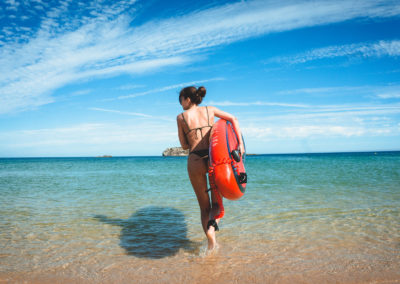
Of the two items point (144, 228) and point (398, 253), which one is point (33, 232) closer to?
point (144, 228)

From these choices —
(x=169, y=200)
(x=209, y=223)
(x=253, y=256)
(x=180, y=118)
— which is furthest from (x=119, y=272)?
(x=169, y=200)

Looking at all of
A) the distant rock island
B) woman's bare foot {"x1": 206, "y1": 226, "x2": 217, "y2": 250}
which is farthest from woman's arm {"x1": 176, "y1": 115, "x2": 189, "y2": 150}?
the distant rock island

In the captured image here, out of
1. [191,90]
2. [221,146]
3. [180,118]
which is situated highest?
[191,90]

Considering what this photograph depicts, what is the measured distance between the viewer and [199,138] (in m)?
3.47

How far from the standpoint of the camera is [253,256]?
11.2 feet

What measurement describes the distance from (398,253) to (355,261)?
680 millimetres

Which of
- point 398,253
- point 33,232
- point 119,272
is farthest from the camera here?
point 33,232

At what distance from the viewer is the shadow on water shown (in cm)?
371

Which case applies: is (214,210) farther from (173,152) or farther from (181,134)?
(173,152)

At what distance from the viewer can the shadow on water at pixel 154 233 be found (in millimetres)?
3705

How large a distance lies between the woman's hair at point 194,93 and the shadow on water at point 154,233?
2.04 metres

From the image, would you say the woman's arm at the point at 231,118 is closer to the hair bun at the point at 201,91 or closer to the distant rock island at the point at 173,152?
the hair bun at the point at 201,91

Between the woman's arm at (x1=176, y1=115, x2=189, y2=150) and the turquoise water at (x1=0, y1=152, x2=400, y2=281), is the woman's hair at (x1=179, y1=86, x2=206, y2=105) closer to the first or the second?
the woman's arm at (x1=176, y1=115, x2=189, y2=150)

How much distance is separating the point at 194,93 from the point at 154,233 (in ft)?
8.10
